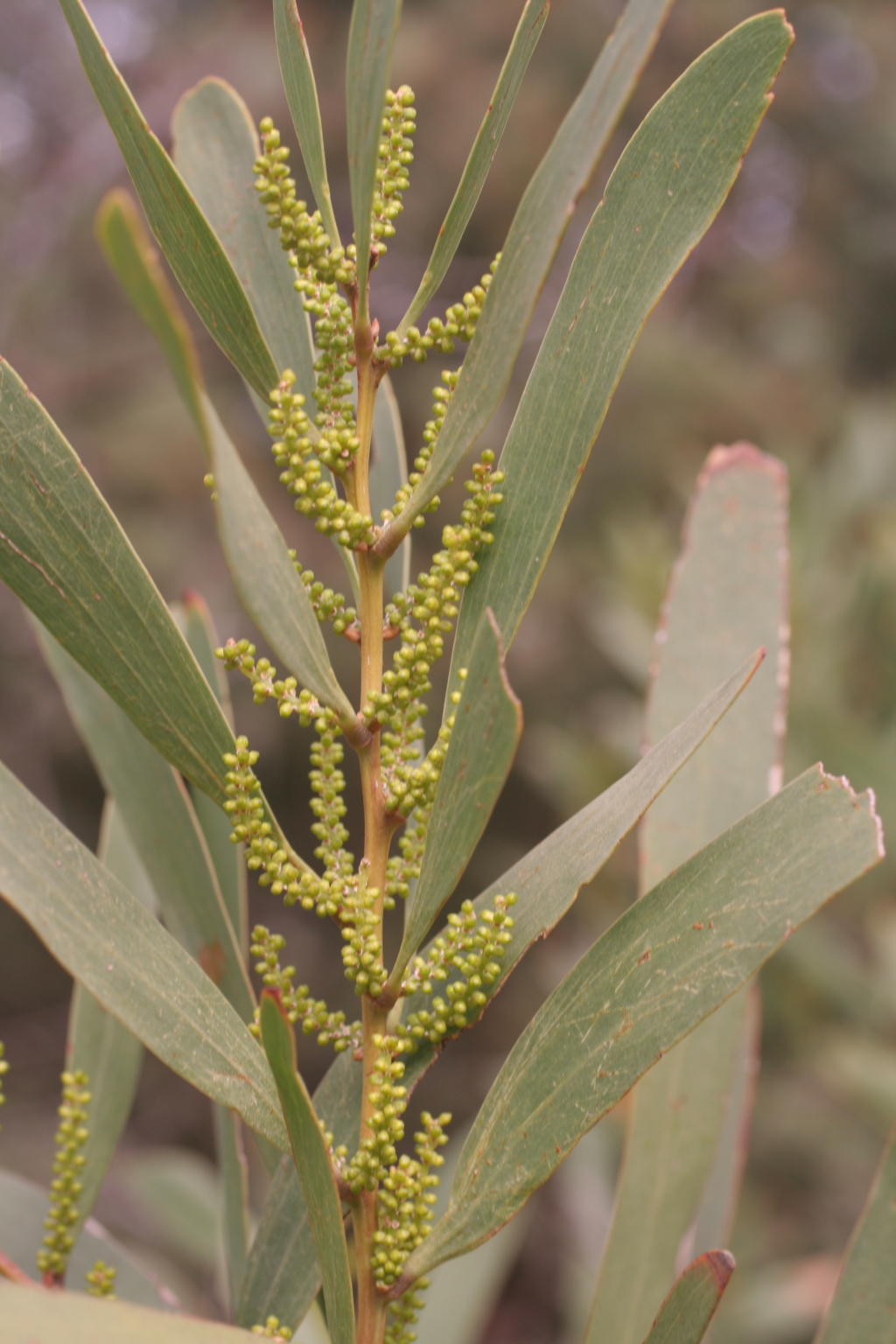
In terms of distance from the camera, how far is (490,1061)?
11.5 ft

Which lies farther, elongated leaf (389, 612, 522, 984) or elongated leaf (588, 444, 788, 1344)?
elongated leaf (588, 444, 788, 1344)

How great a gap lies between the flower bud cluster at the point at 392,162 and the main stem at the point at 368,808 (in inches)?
1.5

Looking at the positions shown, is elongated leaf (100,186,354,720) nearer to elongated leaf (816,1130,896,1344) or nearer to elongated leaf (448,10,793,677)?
elongated leaf (448,10,793,677)

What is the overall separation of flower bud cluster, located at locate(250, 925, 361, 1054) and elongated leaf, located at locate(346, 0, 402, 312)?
24cm

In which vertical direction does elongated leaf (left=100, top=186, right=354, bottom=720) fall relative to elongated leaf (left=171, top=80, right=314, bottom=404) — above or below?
below

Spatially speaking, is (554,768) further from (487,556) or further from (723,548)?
(487,556)

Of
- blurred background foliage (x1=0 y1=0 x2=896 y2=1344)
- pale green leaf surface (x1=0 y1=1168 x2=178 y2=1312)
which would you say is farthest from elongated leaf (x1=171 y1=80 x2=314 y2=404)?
blurred background foliage (x1=0 y1=0 x2=896 y2=1344)

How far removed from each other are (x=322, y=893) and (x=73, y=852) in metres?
0.08

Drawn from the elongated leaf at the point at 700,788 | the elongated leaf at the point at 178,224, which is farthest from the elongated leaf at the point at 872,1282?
the elongated leaf at the point at 178,224

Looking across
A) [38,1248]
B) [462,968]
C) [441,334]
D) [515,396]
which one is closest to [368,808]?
[462,968]

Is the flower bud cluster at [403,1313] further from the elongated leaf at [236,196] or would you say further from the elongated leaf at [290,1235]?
the elongated leaf at [236,196]

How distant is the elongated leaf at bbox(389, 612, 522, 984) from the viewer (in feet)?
0.85

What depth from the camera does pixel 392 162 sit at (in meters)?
0.36

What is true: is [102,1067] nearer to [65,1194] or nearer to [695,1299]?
[65,1194]
